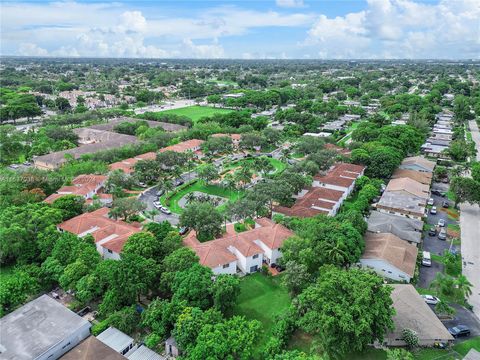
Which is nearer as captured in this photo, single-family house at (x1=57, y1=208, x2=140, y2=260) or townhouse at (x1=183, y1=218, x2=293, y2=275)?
townhouse at (x1=183, y1=218, x2=293, y2=275)

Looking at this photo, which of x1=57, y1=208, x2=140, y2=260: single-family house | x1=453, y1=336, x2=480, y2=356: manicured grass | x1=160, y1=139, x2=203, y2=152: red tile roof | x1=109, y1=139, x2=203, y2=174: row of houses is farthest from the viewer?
x1=160, y1=139, x2=203, y2=152: red tile roof

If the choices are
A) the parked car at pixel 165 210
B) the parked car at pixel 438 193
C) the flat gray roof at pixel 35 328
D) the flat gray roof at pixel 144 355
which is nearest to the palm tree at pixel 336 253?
the flat gray roof at pixel 144 355

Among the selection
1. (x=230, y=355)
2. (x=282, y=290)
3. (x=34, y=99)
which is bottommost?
(x=282, y=290)

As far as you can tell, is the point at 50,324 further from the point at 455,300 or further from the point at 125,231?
the point at 455,300

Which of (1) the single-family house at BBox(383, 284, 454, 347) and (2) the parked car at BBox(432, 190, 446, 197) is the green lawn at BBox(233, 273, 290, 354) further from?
(2) the parked car at BBox(432, 190, 446, 197)

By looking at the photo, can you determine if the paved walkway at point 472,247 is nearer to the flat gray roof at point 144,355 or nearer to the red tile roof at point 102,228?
the flat gray roof at point 144,355

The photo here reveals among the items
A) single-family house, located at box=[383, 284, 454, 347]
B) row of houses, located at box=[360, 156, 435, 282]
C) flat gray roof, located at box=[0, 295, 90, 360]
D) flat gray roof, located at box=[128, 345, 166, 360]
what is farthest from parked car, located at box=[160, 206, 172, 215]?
single-family house, located at box=[383, 284, 454, 347]

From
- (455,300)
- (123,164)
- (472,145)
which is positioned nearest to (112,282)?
(455,300)

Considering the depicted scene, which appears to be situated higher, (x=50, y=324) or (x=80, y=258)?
(x=80, y=258)
